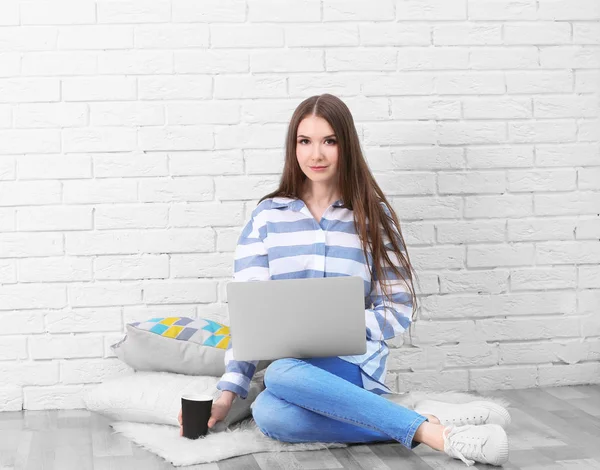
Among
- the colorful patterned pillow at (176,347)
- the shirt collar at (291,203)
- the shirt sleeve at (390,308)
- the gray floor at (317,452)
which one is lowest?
the gray floor at (317,452)

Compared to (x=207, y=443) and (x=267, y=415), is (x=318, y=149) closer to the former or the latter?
(x=267, y=415)

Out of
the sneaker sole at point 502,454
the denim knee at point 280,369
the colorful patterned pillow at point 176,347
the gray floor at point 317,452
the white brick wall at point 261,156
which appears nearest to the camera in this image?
the sneaker sole at point 502,454

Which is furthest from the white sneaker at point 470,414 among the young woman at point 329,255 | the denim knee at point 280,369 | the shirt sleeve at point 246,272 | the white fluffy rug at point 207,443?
the shirt sleeve at point 246,272

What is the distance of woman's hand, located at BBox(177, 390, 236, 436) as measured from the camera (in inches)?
103

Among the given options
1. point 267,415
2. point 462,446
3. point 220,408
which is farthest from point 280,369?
point 462,446

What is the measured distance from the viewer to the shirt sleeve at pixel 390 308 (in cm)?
269

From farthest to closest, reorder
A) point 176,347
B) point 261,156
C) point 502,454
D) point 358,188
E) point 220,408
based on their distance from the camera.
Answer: point 261,156 < point 176,347 < point 358,188 < point 220,408 < point 502,454

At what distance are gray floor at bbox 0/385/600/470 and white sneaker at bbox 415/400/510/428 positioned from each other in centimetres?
8

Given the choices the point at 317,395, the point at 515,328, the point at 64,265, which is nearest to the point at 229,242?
the point at 64,265

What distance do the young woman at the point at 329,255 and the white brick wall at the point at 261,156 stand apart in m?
0.39

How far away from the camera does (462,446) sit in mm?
2305

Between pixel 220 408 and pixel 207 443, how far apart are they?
0.14m

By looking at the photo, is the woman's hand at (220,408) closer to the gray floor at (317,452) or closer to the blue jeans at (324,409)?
the blue jeans at (324,409)

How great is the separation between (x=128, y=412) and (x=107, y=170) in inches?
33.1
